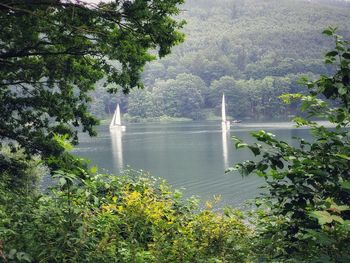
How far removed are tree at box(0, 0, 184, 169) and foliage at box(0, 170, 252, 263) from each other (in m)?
1.95

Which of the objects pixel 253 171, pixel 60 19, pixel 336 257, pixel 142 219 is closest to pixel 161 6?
pixel 60 19

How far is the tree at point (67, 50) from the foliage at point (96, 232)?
195cm

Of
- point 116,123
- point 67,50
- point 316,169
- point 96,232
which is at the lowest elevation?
point 116,123

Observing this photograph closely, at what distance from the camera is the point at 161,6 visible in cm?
695

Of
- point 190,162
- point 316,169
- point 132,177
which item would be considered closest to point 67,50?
point 132,177

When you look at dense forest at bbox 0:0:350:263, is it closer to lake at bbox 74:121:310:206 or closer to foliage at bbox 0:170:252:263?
foliage at bbox 0:170:252:263

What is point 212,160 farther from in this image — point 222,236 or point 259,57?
point 259,57

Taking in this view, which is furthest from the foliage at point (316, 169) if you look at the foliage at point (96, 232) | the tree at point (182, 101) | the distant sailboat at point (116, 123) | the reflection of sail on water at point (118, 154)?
the tree at point (182, 101)

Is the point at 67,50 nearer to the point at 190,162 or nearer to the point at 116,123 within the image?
the point at 190,162

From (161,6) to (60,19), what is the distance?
186 cm

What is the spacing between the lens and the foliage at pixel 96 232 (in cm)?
381

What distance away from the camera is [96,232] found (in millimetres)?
4961

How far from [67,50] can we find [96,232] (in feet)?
16.4

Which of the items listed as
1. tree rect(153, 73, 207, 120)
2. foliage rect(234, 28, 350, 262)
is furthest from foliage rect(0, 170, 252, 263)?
tree rect(153, 73, 207, 120)
